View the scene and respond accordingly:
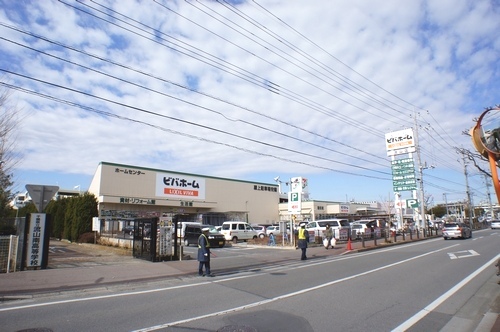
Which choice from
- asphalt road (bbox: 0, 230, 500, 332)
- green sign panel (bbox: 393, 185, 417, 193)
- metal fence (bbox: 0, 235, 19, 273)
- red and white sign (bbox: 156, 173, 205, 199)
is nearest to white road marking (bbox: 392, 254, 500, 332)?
asphalt road (bbox: 0, 230, 500, 332)

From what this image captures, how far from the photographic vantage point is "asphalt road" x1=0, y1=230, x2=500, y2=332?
6.21 metres

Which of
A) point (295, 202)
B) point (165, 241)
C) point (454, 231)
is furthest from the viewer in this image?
point (454, 231)

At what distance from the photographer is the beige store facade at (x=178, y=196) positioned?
43281 mm

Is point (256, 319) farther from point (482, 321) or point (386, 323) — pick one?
point (482, 321)

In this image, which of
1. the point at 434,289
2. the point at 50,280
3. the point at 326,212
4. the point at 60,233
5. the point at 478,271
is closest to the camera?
the point at 434,289

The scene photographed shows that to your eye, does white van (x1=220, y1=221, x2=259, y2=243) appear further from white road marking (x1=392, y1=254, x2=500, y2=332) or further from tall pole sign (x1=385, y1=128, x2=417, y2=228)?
white road marking (x1=392, y1=254, x2=500, y2=332)

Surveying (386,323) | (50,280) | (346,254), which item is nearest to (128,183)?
(346,254)

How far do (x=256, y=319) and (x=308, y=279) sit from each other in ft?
16.7

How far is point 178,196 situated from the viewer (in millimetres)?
49656

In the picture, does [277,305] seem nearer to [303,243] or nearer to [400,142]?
[303,243]

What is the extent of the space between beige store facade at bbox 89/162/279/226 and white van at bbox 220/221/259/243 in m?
6.86

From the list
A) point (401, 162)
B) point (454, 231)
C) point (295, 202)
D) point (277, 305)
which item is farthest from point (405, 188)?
point (277, 305)

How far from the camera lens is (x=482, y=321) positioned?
628cm

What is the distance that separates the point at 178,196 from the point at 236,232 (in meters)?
18.7
